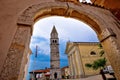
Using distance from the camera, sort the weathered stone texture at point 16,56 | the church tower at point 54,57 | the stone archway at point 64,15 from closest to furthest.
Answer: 1. the weathered stone texture at point 16,56
2. the stone archway at point 64,15
3. the church tower at point 54,57

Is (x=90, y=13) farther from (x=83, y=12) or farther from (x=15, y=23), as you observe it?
(x=15, y=23)

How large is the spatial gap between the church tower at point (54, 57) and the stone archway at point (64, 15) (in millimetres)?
33405

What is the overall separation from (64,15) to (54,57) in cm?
3540

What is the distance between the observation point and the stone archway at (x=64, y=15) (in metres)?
2.14

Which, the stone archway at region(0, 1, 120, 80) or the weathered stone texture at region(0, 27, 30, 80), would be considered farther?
the stone archway at region(0, 1, 120, 80)

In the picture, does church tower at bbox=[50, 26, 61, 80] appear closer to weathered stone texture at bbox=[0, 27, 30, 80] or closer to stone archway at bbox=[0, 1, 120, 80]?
stone archway at bbox=[0, 1, 120, 80]

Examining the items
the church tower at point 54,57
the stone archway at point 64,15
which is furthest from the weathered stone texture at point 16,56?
the church tower at point 54,57

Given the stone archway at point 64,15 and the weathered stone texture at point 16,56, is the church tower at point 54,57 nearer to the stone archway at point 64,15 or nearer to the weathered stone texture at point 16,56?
the stone archway at point 64,15

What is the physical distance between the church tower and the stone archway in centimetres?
3341

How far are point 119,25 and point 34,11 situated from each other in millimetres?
3310

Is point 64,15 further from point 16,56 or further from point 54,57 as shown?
point 54,57

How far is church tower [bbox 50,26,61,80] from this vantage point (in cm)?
3528

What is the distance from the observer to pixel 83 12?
3.85 meters

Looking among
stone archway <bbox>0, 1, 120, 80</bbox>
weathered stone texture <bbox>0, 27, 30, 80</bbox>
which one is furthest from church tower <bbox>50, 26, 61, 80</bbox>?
weathered stone texture <bbox>0, 27, 30, 80</bbox>
